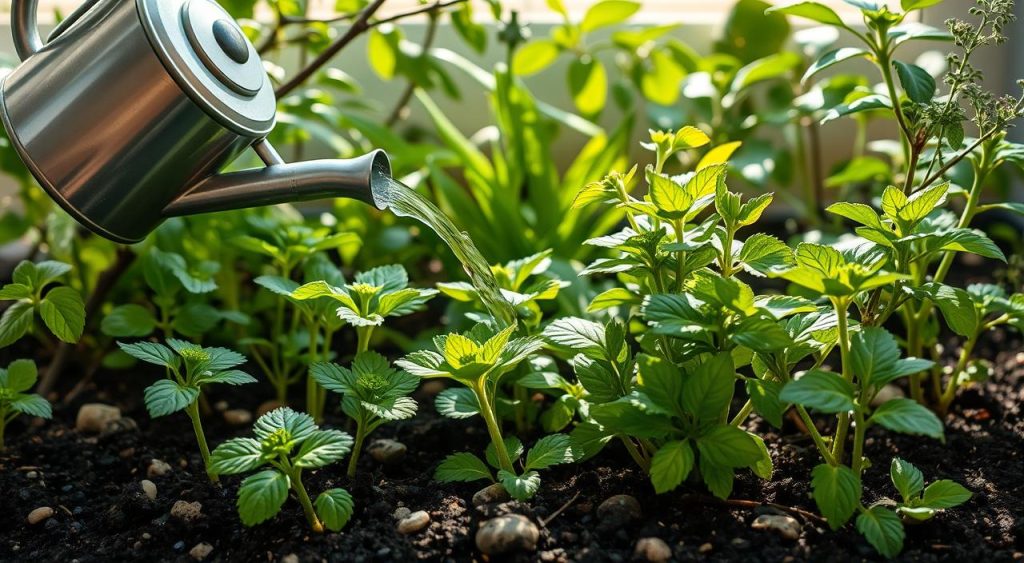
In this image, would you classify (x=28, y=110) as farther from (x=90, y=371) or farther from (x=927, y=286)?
(x=927, y=286)

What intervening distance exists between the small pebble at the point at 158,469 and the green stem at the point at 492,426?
A: 1.10 feet

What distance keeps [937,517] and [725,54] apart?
3.25 feet

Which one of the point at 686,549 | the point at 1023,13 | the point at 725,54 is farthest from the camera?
the point at 725,54

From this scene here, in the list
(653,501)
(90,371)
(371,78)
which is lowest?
(90,371)

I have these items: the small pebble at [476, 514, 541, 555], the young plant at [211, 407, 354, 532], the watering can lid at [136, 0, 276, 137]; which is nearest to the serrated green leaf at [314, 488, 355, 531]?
the young plant at [211, 407, 354, 532]

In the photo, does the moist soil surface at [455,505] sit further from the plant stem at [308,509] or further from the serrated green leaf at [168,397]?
the serrated green leaf at [168,397]

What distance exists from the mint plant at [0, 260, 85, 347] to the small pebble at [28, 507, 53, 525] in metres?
0.15

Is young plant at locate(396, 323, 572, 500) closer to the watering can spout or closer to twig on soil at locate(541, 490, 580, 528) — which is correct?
twig on soil at locate(541, 490, 580, 528)

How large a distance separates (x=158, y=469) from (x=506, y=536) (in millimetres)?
393

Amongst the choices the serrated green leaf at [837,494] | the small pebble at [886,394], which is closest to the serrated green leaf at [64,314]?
the serrated green leaf at [837,494]

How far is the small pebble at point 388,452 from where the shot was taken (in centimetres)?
96

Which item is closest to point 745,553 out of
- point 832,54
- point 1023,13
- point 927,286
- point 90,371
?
point 927,286

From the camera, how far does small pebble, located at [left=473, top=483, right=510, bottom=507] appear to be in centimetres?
83

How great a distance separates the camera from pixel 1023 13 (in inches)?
53.4
